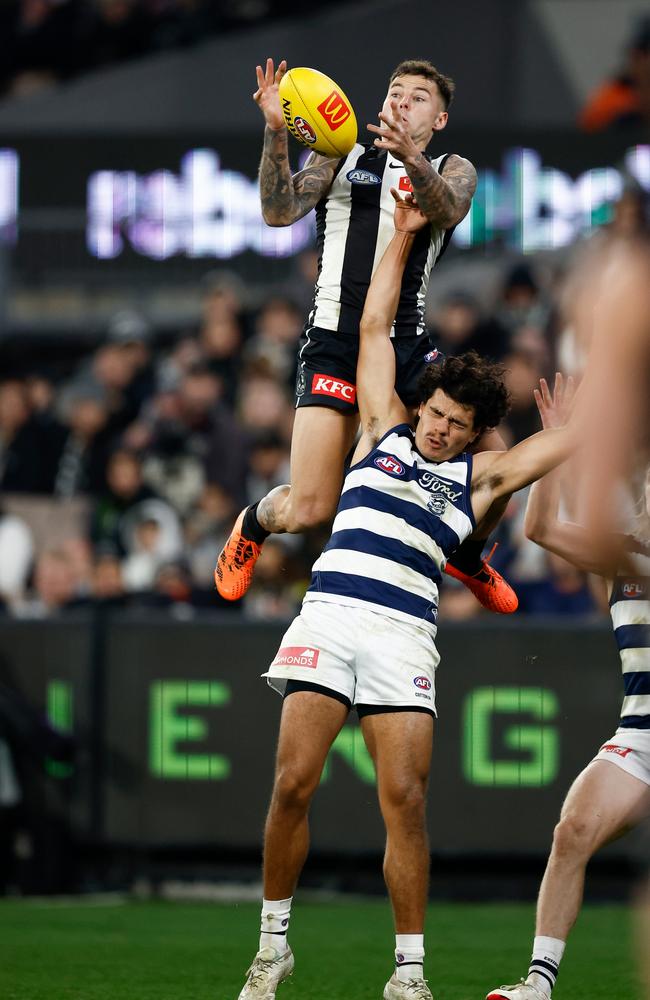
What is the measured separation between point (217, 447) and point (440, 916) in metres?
4.59

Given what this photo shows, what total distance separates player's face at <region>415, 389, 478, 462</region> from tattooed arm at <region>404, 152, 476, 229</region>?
69 cm

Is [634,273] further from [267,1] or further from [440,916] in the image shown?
[267,1]

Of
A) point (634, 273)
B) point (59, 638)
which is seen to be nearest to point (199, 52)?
point (59, 638)

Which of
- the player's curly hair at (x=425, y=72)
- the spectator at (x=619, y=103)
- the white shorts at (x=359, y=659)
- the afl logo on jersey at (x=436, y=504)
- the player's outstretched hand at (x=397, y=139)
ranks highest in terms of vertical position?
the spectator at (x=619, y=103)

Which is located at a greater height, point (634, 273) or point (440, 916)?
point (634, 273)

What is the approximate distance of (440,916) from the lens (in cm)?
1033

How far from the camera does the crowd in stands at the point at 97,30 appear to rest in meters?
20.8

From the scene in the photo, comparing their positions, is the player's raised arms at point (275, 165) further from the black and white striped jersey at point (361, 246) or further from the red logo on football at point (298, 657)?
the red logo on football at point (298, 657)

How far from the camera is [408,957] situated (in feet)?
20.7

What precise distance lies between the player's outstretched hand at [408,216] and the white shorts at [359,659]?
59.7 inches

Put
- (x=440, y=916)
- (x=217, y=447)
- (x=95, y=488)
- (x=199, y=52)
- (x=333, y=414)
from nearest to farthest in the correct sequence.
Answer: (x=333, y=414) → (x=440, y=916) → (x=217, y=447) → (x=95, y=488) → (x=199, y=52)

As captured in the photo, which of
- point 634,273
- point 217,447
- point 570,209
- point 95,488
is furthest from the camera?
point 570,209

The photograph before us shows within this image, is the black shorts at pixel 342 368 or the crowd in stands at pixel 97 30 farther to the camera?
the crowd in stands at pixel 97 30

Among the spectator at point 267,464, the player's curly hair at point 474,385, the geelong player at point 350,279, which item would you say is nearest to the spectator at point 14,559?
the spectator at point 267,464
